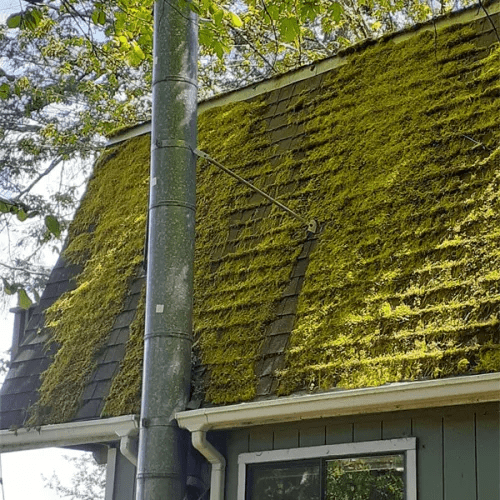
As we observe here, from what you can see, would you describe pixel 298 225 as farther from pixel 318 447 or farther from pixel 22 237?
pixel 22 237

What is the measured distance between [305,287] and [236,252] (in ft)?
3.28

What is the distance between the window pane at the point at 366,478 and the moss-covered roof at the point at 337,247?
0.56 metres

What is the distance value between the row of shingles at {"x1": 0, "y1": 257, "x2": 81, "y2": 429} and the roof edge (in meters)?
1.89

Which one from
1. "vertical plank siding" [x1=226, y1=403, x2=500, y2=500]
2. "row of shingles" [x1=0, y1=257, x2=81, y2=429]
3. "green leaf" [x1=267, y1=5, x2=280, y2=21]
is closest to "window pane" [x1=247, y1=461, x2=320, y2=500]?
"vertical plank siding" [x1=226, y1=403, x2=500, y2=500]

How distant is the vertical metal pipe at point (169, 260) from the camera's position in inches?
248

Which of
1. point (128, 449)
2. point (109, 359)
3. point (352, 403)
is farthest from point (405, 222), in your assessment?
point (109, 359)

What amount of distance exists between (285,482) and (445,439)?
1.35 meters

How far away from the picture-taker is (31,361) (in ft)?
28.1

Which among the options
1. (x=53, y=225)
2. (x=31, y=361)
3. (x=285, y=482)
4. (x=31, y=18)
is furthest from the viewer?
(x=31, y=361)

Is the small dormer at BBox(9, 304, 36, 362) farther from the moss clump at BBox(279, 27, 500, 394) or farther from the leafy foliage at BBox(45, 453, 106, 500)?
the leafy foliage at BBox(45, 453, 106, 500)

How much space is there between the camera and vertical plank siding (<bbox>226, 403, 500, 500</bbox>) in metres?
5.37

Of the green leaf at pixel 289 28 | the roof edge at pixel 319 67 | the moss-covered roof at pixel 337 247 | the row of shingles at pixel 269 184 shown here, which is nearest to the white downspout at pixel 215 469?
the moss-covered roof at pixel 337 247

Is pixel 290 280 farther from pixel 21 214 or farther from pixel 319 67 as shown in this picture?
pixel 21 214

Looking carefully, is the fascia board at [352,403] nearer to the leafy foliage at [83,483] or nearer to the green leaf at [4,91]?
the green leaf at [4,91]
